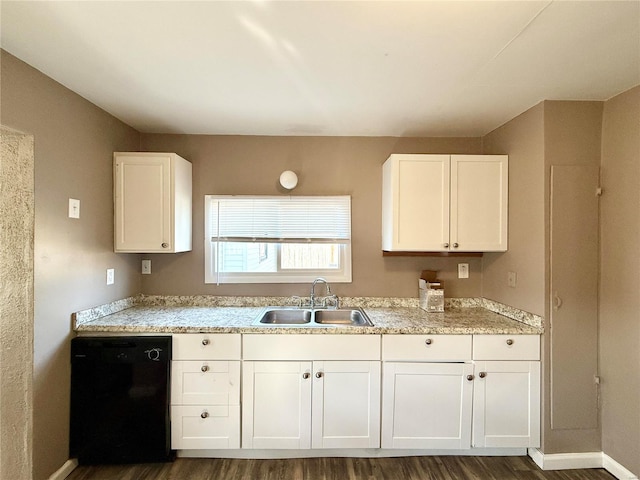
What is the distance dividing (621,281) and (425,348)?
1.20m

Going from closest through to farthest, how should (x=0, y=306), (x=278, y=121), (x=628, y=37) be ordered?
1. (x=628, y=37)
2. (x=0, y=306)
3. (x=278, y=121)

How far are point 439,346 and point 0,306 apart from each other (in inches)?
97.0

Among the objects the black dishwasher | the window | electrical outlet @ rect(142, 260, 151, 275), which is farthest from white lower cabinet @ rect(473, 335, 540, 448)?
electrical outlet @ rect(142, 260, 151, 275)

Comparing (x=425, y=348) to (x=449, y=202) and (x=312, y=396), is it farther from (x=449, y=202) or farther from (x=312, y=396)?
(x=449, y=202)

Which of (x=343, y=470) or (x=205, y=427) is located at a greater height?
(x=205, y=427)

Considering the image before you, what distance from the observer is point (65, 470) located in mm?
1873

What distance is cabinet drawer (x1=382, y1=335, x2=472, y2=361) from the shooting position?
201 cm

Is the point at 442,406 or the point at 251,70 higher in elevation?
the point at 251,70

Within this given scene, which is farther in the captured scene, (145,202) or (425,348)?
(145,202)

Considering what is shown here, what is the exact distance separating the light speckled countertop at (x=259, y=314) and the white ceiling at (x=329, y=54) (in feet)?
4.71

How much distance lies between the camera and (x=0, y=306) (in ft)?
5.25

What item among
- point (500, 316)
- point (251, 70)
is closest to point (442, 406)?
point (500, 316)

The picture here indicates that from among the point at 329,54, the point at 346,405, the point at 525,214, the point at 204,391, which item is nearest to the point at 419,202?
the point at 525,214

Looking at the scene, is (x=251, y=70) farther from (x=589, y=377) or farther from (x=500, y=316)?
(x=589, y=377)
